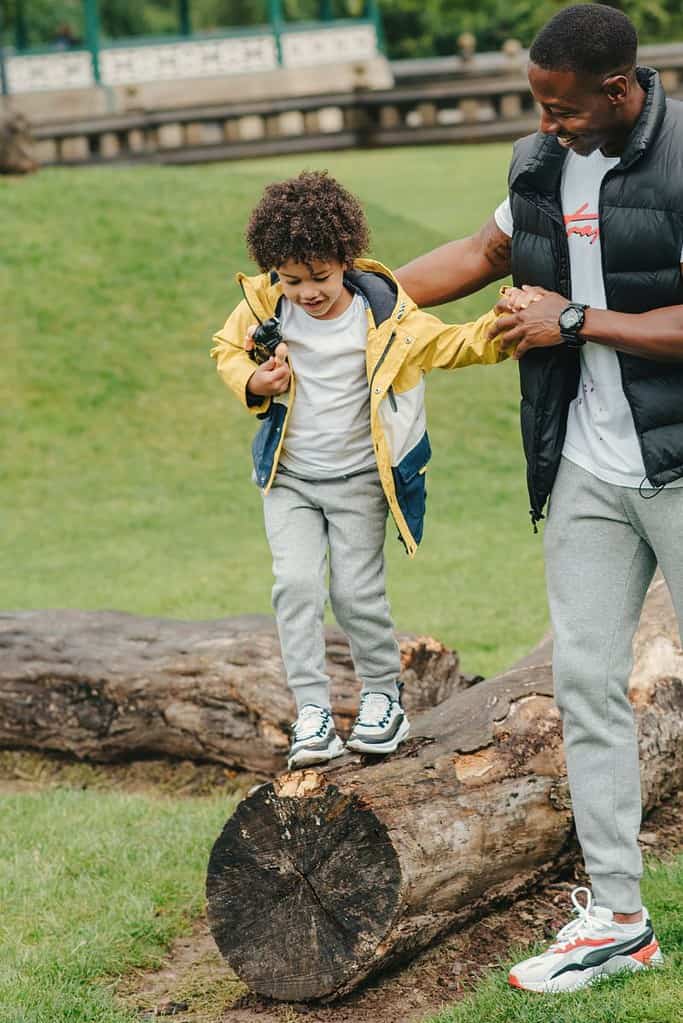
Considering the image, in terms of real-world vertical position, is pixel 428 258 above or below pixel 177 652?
above

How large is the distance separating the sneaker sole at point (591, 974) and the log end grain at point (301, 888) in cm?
45

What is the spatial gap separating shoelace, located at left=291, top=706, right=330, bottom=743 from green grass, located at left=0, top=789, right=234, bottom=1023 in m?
0.86

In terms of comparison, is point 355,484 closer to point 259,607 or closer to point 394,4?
point 259,607

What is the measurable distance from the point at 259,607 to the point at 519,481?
3.39 m

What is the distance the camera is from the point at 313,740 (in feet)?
14.1

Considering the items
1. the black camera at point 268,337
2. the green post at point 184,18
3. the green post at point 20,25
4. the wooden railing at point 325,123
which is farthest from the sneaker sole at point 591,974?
the green post at point 20,25

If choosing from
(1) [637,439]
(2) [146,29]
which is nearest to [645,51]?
(1) [637,439]

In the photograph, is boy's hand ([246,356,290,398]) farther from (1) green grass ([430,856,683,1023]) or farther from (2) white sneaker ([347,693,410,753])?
(1) green grass ([430,856,683,1023])

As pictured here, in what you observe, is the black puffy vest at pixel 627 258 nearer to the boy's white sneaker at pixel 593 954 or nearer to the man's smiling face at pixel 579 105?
the man's smiling face at pixel 579 105

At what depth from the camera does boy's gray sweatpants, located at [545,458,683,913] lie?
→ 3717mm

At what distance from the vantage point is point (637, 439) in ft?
11.9

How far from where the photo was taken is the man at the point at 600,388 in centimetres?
348

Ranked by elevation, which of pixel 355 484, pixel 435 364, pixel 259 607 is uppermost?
pixel 435 364

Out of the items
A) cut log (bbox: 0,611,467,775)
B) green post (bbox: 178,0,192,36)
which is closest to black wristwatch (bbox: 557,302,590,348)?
cut log (bbox: 0,611,467,775)
